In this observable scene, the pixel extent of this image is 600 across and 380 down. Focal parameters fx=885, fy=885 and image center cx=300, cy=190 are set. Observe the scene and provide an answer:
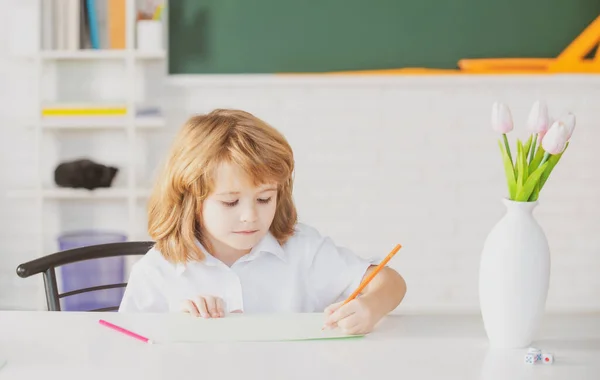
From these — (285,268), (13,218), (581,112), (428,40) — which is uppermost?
(428,40)

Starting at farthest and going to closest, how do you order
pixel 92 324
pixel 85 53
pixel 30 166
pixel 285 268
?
pixel 30 166, pixel 85 53, pixel 285 268, pixel 92 324

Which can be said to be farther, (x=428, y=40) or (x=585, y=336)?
(x=428, y=40)

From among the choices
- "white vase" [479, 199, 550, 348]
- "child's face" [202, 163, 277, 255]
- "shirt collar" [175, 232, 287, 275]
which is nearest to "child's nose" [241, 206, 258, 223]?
"child's face" [202, 163, 277, 255]

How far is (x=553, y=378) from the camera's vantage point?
1.26m

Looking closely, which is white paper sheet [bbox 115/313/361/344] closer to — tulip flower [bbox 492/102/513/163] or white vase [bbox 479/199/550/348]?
white vase [bbox 479/199/550/348]

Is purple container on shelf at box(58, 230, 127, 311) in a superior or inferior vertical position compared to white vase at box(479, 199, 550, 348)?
inferior

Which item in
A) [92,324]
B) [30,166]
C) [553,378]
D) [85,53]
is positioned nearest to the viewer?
[553,378]

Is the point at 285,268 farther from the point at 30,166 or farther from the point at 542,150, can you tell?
the point at 30,166

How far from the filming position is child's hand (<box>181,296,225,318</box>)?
155cm

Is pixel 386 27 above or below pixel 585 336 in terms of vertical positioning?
above

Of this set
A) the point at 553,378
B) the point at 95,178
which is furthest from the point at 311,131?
the point at 553,378

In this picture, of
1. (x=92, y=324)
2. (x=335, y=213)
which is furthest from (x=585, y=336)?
(x=335, y=213)

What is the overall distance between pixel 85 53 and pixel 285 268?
2.01 metres

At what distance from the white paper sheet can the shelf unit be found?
211cm
